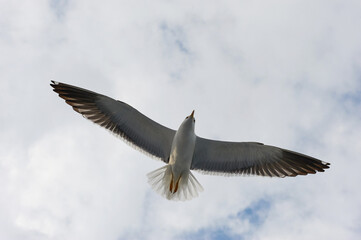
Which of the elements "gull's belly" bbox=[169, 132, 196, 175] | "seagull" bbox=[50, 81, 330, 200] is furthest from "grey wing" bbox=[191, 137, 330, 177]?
"gull's belly" bbox=[169, 132, 196, 175]

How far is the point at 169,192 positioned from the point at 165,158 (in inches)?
30.0

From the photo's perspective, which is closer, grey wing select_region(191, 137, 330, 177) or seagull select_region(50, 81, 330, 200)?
seagull select_region(50, 81, 330, 200)

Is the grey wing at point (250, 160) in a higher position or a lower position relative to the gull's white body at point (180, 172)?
higher

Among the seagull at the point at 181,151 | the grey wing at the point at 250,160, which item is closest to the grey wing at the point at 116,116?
the seagull at the point at 181,151

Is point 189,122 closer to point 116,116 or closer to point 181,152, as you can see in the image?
point 181,152

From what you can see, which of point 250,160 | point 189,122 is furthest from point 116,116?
point 250,160

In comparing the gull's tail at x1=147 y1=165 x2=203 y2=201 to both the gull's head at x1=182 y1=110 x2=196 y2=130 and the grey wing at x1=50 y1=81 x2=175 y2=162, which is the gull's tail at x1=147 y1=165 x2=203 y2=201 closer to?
the grey wing at x1=50 y1=81 x2=175 y2=162

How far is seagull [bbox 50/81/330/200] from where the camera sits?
32.4ft

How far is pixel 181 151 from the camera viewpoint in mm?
9703

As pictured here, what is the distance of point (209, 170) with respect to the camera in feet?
34.0

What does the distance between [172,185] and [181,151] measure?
75 centimetres

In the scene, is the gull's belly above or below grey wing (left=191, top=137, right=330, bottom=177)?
below

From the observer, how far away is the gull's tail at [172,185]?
391 inches

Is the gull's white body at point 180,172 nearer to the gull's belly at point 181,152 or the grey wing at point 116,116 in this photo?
the gull's belly at point 181,152
